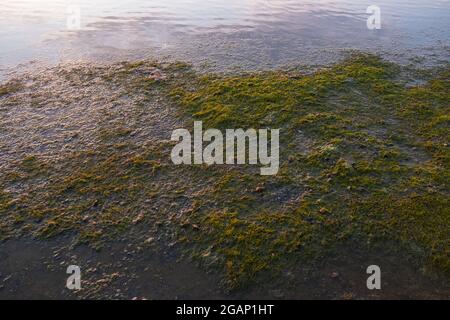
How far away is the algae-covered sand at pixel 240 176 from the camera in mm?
6625

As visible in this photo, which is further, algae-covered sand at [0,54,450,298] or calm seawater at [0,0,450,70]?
calm seawater at [0,0,450,70]

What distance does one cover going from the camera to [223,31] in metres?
18.2

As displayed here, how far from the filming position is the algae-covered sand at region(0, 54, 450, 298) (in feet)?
21.7

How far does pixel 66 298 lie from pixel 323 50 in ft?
42.9

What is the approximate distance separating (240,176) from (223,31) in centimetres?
1179

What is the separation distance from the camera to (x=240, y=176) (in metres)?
8.21

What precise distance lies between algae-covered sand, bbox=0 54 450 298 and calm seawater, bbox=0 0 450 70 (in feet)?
10.2

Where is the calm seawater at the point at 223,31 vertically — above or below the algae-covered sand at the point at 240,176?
above

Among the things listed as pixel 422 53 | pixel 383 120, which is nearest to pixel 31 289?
pixel 383 120

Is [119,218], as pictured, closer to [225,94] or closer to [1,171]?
[1,171]

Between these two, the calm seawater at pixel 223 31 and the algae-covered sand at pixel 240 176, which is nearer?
the algae-covered sand at pixel 240 176

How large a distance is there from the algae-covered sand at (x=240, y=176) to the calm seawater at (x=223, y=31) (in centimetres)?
312

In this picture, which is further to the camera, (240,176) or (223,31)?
(223,31)

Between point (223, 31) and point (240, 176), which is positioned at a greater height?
point (223, 31)
